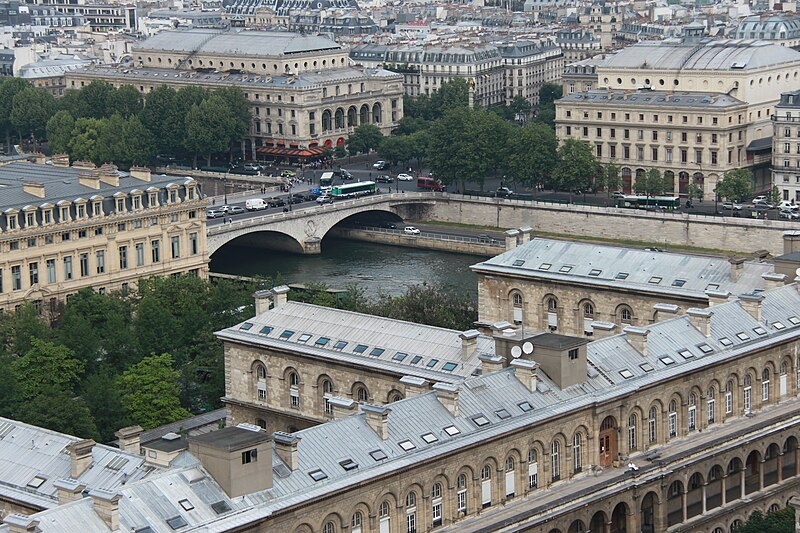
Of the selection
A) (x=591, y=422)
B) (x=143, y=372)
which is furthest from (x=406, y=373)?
(x=143, y=372)

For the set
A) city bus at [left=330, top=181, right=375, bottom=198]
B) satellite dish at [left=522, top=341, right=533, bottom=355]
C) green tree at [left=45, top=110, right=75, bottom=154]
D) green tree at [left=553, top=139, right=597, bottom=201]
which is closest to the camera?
satellite dish at [left=522, top=341, right=533, bottom=355]

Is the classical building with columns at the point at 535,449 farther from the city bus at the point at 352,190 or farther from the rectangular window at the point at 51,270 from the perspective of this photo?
the city bus at the point at 352,190

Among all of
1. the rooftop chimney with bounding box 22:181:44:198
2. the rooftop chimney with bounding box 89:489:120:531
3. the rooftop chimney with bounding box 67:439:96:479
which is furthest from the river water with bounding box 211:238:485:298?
the rooftop chimney with bounding box 89:489:120:531

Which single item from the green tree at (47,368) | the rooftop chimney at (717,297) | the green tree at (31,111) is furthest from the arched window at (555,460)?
the green tree at (31,111)

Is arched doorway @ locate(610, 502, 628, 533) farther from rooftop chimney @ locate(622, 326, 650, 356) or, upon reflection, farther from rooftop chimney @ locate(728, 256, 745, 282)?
rooftop chimney @ locate(728, 256, 745, 282)

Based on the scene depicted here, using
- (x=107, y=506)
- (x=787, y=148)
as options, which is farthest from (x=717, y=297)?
(x=787, y=148)

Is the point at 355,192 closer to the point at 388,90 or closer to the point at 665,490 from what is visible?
the point at 388,90
